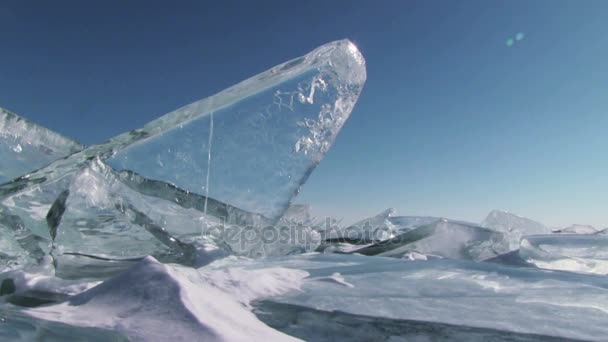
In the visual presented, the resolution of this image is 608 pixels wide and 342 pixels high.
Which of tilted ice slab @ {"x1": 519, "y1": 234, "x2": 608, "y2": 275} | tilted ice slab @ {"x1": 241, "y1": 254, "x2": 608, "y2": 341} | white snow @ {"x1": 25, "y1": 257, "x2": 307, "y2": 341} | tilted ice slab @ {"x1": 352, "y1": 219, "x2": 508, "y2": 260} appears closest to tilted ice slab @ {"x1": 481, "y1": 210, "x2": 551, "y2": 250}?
tilted ice slab @ {"x1": 519, "y1": 234, "x2": 608, "y2": 275}

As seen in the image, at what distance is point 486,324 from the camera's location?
0.84 meters

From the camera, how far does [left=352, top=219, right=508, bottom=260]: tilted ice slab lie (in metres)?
2.38

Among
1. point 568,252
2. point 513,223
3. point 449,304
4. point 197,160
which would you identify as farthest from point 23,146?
point 513,223

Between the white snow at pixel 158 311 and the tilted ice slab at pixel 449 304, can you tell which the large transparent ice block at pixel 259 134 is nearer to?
the tilted ice slab at pixel 449 304

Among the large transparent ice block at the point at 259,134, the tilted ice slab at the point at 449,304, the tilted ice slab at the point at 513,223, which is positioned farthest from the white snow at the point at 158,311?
the tilted ice slab at the point at 513,223

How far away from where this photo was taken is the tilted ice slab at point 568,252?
1.92 meters

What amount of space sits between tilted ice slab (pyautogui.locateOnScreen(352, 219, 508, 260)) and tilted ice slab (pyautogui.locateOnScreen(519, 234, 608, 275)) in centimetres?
19

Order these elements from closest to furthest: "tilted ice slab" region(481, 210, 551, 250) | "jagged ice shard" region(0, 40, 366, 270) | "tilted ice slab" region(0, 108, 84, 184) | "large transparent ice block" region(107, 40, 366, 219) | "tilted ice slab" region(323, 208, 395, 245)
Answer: "jagged ice shard" region(0, 40, 366, 270) → "tilted ice slab" region(0, 108, 84, 184) → "large transparent ice block" region(107, 40, 366, 219) → "tilted ice slab" region(323, 208, 395, 245) → "tilted ice slab" region(481, 210, 551, 250)

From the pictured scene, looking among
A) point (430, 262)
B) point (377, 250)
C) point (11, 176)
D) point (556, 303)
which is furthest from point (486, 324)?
point (11, 176)

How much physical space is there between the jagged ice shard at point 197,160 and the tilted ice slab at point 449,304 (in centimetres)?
115

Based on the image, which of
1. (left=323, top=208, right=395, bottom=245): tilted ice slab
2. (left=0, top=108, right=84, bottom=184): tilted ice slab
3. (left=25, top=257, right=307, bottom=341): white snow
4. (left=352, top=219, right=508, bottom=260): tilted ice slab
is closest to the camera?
(left=25, top=257, right=307, bottom=341): white snow

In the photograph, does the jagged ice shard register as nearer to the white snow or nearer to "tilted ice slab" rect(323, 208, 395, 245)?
"tilted ice slab" rect(323, 208, 395, 245)

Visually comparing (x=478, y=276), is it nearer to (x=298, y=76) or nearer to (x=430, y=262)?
(x=430, y=262)

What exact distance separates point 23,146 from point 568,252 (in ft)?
10.6
